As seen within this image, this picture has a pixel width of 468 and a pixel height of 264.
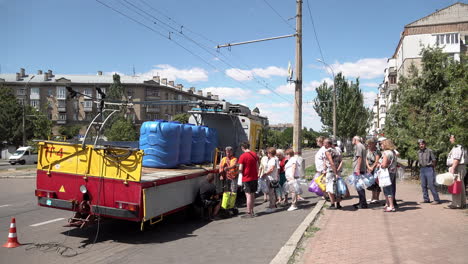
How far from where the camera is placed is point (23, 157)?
35500 millimetres

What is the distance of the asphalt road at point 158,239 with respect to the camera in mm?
5516

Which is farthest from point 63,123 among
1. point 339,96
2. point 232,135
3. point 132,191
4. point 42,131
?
point 132,191

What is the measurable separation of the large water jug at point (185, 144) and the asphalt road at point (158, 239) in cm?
136

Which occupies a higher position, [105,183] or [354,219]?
[105,183]

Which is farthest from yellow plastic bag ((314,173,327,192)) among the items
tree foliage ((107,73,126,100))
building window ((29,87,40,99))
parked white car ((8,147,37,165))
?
building window ((29,87,40,99))

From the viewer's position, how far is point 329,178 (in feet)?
28.6

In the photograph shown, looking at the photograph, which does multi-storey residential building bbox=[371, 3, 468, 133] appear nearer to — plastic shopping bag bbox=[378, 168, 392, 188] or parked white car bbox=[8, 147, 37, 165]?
plastic shopping bag bbox=[378, 168, 392, 188]

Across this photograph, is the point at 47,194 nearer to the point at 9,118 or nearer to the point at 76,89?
the point at 9,118

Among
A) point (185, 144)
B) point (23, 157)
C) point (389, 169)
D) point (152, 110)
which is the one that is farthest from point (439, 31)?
point (152, 110)

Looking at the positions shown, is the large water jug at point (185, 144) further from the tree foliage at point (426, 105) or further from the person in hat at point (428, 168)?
the tree foliage at point (426, 105)

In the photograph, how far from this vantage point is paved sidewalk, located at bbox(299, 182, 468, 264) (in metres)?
5.11

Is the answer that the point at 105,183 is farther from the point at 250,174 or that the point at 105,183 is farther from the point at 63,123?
the point at 63,123

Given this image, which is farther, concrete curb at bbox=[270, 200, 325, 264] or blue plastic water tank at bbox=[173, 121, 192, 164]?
blue plastic water tank at bbox=[173, 121, 192, 164]

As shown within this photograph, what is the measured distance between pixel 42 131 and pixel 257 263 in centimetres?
3682
